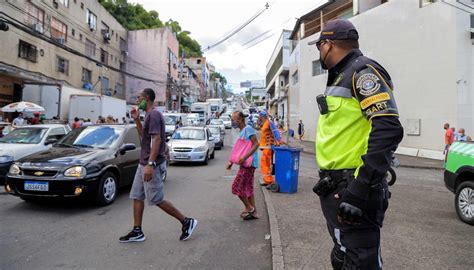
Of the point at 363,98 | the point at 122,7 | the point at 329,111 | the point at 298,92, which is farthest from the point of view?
the point at 122,7

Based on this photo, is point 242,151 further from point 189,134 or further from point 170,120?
point 170,120

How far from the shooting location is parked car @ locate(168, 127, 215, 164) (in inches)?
508

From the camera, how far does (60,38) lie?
961 inches

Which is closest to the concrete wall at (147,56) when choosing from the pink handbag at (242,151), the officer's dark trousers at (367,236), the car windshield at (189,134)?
the car windshield at (189,134)

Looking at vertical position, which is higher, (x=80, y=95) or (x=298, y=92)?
(x=298, y=92)

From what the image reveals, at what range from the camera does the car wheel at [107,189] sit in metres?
6.36

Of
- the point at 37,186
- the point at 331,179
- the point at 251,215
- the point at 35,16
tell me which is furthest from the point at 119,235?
the point at 35,16

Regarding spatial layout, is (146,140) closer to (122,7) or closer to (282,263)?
(282,263)

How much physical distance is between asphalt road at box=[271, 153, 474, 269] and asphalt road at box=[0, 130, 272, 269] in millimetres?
422

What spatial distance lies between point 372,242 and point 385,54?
20.7 meters

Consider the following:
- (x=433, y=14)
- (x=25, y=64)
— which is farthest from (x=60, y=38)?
(x=433, y=14)

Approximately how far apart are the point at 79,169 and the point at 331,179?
511cm

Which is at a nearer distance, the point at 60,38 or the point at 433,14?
the point at 433,14

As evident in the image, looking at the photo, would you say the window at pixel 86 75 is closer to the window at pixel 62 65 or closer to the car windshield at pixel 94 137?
the window at pixel 62 65
